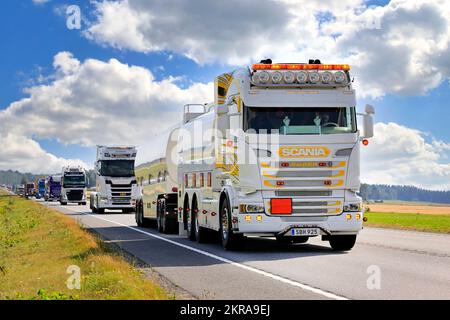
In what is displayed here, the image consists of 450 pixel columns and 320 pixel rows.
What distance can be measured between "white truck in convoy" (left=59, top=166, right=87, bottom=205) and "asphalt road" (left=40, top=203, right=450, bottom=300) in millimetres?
49614

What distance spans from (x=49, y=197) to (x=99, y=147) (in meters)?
44.2

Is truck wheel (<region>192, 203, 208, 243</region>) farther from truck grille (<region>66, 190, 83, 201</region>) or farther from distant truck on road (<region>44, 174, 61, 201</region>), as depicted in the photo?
distant truck on road (<region>44, 174, 61, 201</region>)

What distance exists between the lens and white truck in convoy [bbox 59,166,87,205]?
229 feet

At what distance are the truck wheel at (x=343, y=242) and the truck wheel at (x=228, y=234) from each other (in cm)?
208

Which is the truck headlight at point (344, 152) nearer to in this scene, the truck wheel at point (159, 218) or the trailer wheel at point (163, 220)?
the trailer wheel at point (163, 220)

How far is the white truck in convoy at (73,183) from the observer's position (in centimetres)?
6988

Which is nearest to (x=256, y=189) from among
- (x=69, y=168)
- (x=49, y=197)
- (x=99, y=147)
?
(x=99, y=147)

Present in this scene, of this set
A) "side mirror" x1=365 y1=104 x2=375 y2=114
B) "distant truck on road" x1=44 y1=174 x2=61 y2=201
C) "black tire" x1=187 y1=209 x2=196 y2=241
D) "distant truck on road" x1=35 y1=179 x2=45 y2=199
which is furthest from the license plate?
"distant truck on road" x1=35 y1=179 x2=45 y2=199

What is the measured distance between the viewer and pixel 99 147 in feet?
154

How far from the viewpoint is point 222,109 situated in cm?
1798

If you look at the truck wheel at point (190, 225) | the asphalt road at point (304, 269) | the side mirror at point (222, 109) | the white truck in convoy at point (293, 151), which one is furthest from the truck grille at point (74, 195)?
the white truck in convoy at point (293, 151)

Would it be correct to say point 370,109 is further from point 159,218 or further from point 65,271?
point 159,218

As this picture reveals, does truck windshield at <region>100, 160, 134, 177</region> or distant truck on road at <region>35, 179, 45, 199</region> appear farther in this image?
distant truck on road at <region>35, 179, 45, 199</region>
